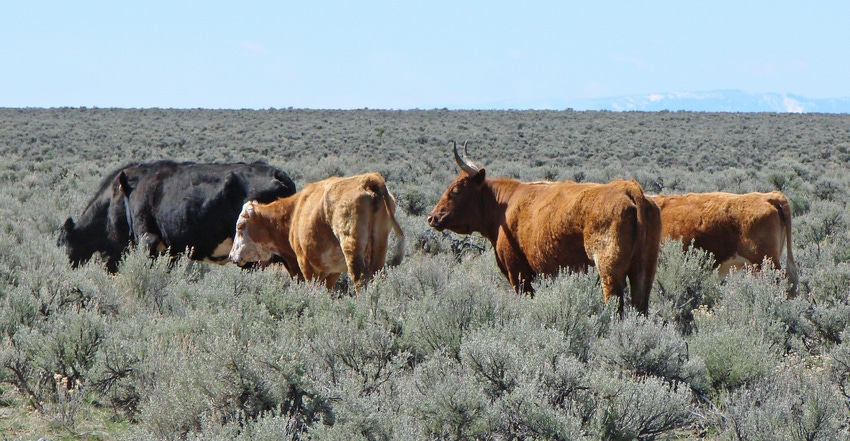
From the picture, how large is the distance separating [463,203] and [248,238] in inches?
88.7

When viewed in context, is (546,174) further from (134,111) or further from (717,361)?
(134,111)

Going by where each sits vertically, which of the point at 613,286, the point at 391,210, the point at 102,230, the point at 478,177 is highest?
the point at 478,177

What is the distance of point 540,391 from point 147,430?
1989mm

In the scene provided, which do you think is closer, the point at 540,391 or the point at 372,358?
the point at 540,391

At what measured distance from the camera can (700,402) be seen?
4469mm

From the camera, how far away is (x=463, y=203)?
776 centimetres

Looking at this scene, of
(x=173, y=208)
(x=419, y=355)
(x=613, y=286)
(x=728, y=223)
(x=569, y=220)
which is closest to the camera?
(x=419, y=355)

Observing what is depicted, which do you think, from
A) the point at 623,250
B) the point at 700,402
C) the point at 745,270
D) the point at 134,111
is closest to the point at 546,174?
the point at 745,270

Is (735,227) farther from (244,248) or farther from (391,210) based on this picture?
(244,248)

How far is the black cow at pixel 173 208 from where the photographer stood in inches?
346

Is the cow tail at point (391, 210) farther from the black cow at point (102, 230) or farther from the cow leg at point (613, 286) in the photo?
the black cow at point (102, 230)

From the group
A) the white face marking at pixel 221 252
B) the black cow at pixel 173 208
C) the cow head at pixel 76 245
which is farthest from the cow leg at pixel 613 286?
the cow head at pixel 76 245

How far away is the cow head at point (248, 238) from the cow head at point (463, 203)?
5.86 feet

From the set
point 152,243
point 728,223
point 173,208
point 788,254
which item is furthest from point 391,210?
point 788,254
